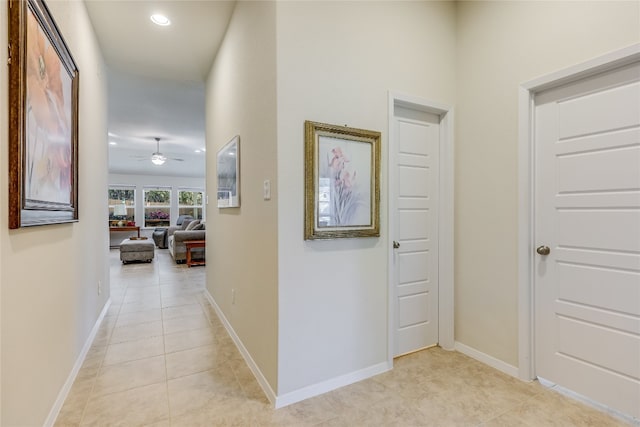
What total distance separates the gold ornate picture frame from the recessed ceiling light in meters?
1.91

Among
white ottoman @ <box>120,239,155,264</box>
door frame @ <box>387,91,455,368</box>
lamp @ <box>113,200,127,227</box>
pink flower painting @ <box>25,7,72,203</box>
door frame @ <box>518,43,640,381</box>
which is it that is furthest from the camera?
lamp @ <box>113,200,127,227</box>

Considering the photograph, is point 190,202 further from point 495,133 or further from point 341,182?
point 495,133

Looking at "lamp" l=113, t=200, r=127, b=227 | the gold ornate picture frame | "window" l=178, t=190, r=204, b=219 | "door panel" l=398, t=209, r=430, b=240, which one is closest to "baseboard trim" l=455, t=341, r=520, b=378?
"door panel" l=398, t=209, r=430, b=240

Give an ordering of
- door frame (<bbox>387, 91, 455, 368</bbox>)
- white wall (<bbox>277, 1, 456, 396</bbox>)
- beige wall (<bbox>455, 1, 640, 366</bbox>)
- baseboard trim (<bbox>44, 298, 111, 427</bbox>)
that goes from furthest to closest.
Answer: door frame (<bbox>387, 91, 455, 368</bbox>), beige wall (<bbox>455, 1, 640, 366</bbox>), white wall (<bbox>277, 1, 456, 396</bbox>), baseboard trim (<bbox>44, 298, 111, 427</bbox>)

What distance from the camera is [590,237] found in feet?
5.94

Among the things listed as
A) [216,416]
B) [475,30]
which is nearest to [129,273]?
[216,416]

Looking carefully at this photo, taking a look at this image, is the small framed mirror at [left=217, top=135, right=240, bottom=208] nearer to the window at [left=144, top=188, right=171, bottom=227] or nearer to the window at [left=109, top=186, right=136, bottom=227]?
the window at [left=109, top=186, right=136, bottom=227]

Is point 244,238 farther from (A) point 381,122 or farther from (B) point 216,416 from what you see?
(A) point 381,122

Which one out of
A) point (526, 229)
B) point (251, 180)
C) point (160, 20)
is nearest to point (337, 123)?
point (251, 180)

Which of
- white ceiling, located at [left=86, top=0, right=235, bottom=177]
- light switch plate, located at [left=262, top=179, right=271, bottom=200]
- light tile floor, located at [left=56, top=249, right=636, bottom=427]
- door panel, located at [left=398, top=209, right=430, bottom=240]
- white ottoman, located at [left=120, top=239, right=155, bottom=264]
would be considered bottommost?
light tile floor, located at [left=56, top=249, right=636, bottom=427]

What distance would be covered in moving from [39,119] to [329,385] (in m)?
2.15

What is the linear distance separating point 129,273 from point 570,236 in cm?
625

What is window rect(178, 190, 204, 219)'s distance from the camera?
10.8m

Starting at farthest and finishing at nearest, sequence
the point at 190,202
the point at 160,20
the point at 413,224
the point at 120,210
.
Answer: the point at 190,202
the point at 120,210
the point at 160,20
the point at 413,224
